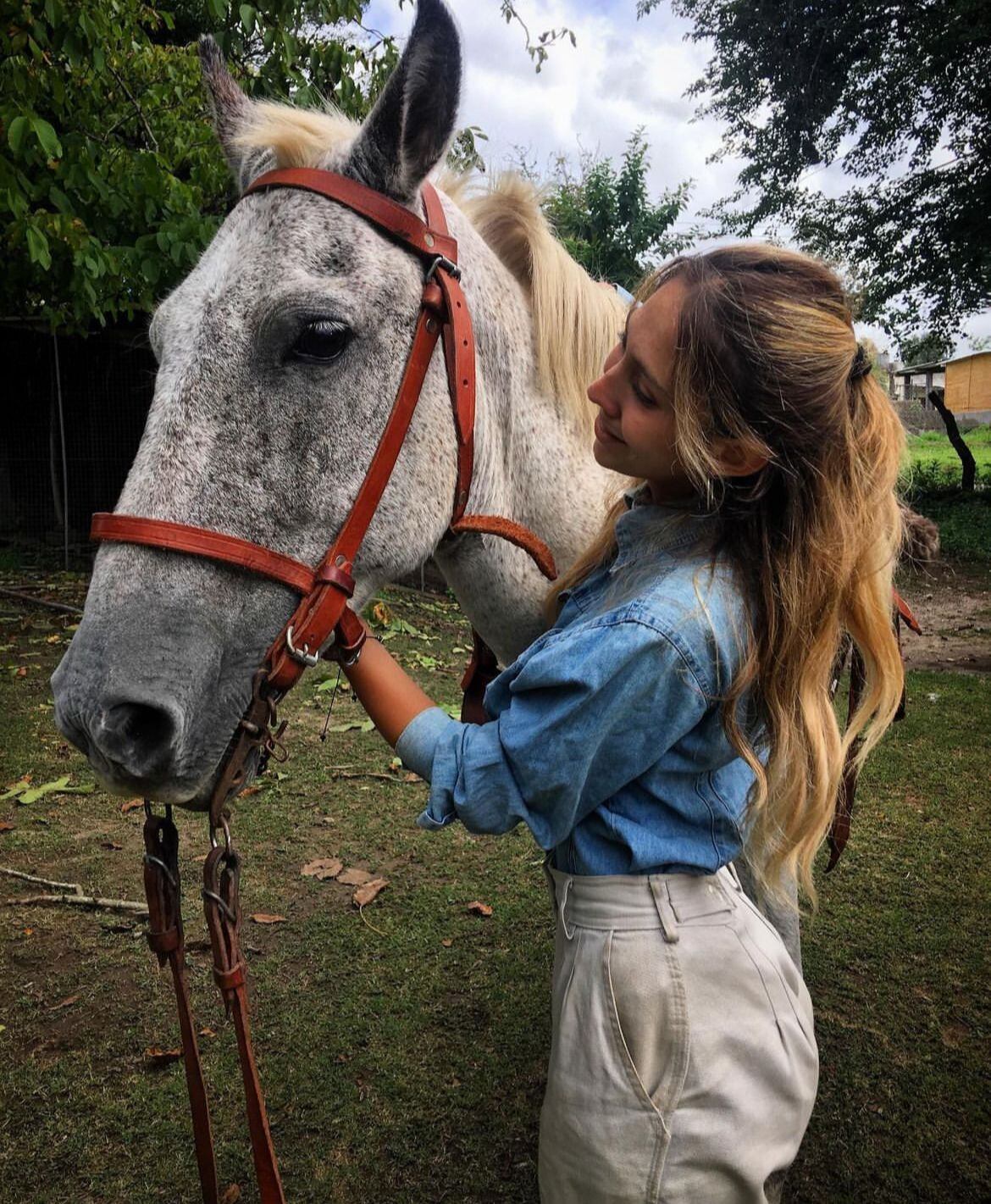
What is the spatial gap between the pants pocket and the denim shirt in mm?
136

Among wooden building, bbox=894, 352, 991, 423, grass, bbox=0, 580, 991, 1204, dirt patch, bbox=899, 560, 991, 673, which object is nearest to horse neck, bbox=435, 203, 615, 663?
grass, bbox=0, 580, 991, 1204

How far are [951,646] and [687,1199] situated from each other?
7.39m

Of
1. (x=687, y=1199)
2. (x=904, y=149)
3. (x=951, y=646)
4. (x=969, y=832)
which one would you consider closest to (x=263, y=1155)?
(x=687, y=1199)

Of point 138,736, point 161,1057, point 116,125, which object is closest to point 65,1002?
point 161,1057

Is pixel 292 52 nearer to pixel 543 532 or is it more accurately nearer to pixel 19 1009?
pixel 543 532

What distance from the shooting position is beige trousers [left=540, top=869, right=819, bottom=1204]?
44.9 inches

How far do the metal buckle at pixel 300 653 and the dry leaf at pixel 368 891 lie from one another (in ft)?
8.01

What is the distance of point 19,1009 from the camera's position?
2.79 meters

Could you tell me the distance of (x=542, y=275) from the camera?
1.90 metres

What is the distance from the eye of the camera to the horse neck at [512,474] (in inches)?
68.3

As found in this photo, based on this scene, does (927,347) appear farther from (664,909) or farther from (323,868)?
(664,909)

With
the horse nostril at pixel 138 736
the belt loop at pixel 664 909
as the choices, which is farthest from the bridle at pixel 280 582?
the belt loop at pixel 664 909

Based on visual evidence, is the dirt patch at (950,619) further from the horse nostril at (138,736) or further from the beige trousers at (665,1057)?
the horse nostril at (138,736)

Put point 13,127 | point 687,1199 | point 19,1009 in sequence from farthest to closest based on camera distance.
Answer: point 13,127 < point 19,1009 < point 687,1199
